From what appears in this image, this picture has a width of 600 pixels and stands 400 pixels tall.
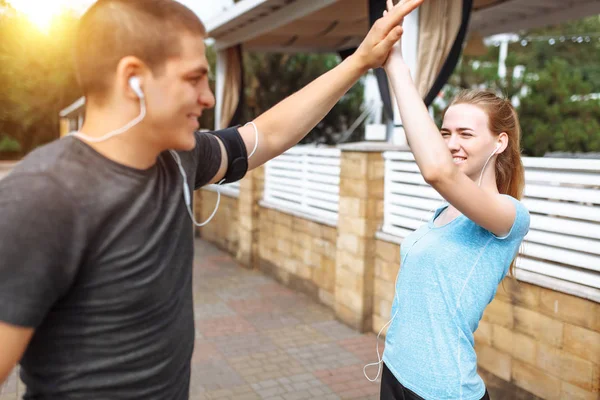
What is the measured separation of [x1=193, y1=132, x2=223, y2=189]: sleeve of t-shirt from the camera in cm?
147

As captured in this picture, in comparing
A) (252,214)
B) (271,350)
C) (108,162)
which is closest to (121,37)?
(108,162)

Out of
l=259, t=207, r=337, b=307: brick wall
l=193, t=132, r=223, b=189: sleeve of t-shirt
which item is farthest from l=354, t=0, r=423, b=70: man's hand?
l=259, t=207, r=337, b=307: brick wall

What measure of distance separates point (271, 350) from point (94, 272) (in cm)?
399

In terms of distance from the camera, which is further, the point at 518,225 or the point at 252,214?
the point at 252,214

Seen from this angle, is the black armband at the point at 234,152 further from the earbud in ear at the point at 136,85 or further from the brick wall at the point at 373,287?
the brick wall at the point at 373,287

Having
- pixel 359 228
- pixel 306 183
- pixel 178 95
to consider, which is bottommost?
pixel 359 228

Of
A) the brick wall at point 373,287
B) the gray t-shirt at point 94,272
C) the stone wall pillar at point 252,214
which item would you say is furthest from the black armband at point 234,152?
the stone wall pillar at point 252,214

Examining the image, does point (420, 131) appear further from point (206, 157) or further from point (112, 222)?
point (112, 222)

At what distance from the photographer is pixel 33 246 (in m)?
0.92

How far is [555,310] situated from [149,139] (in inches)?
122

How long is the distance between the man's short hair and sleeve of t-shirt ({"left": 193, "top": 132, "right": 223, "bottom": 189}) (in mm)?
381

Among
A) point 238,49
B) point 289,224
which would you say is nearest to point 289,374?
point 289,224

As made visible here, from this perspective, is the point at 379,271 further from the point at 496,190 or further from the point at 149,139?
the point at 149,139

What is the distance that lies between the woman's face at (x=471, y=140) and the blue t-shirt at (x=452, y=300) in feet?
0.59
